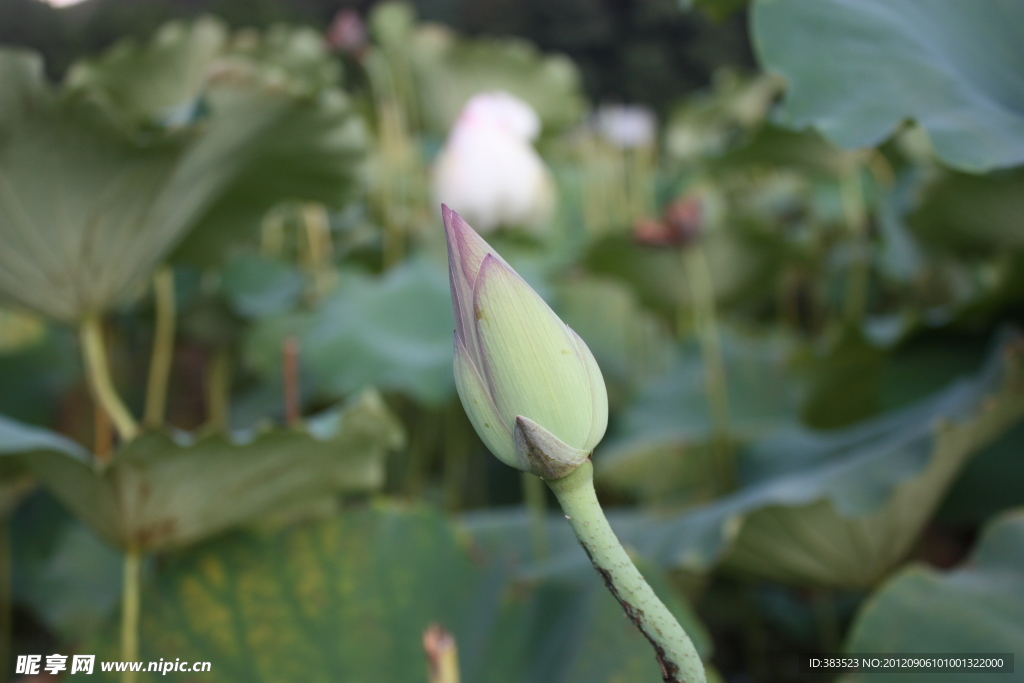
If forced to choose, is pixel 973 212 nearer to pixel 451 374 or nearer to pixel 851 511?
pixel 851 511

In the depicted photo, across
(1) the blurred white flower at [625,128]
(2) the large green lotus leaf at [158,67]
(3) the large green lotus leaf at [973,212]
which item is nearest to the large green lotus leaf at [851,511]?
(3) the large green lotus leaf at [973,212]

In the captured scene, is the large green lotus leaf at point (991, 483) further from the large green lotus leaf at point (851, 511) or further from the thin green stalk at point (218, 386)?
the thin green stalk at point (218, 386)

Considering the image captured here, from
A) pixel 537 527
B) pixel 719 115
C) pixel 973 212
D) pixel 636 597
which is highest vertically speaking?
pixel 636 597

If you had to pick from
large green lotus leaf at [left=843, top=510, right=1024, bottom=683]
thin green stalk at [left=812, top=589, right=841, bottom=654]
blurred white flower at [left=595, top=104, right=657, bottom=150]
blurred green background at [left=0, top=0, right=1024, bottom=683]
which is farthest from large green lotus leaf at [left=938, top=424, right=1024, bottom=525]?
blurred white flower at [left=595, top=104, right=657, bottom=150]

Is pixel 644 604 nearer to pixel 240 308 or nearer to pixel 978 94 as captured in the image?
pixel 978 94

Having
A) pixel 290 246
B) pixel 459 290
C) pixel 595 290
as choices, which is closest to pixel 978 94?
pixel 459 290

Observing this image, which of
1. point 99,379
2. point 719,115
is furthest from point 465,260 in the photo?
point 719,115

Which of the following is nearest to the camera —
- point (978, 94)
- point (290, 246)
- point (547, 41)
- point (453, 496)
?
point (978, 94)

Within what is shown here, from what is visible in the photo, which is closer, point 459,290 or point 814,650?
point 459,290
